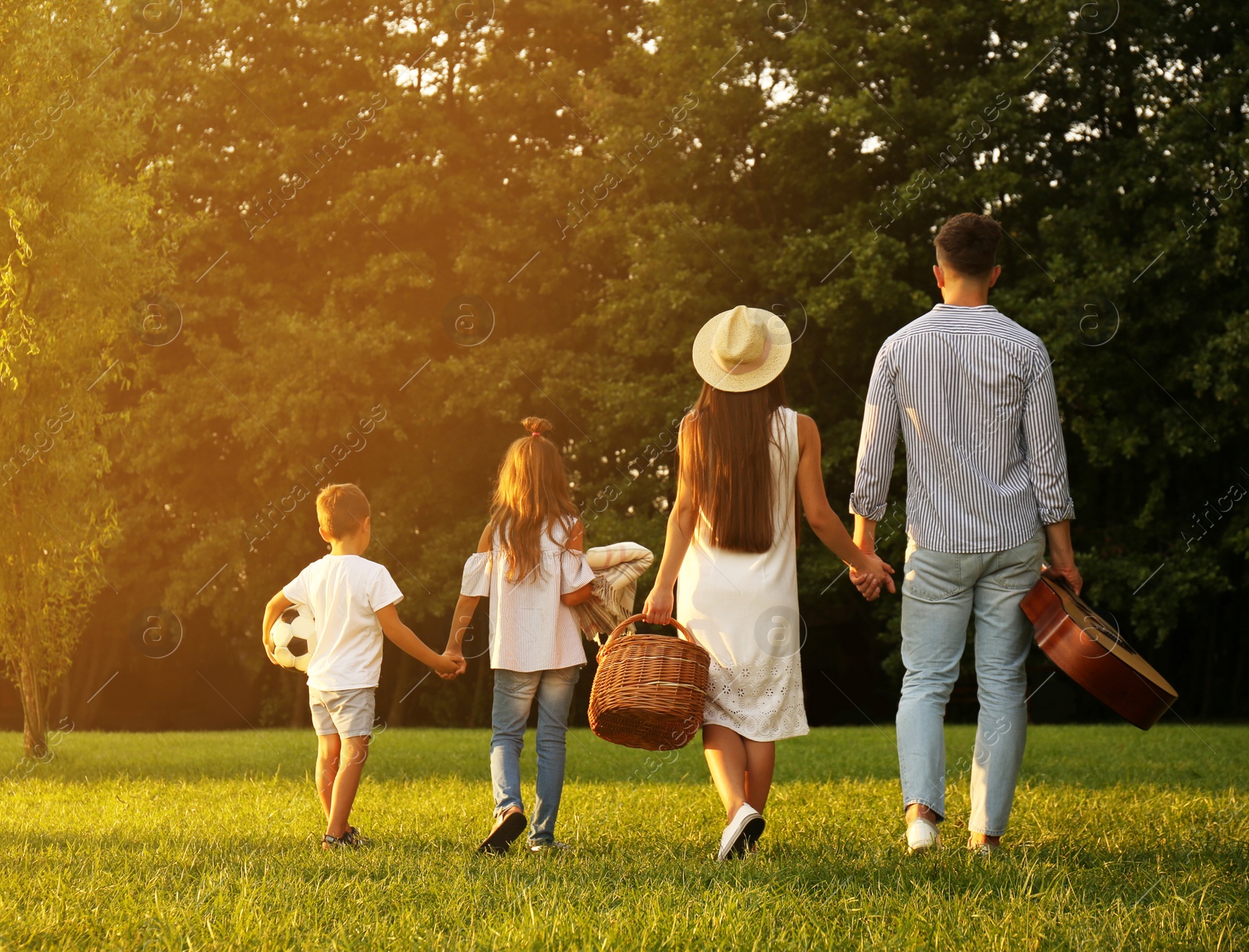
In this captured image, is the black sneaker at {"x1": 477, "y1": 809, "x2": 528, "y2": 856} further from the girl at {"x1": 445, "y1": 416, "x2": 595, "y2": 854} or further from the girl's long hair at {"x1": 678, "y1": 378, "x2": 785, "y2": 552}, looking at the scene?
the girl's long hair at {"x1": 678, "y1": 378, "x2": 785, "y2": 552}

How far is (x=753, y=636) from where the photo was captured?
199 inches

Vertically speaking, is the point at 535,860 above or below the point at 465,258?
below

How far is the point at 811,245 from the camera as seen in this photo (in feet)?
64.2

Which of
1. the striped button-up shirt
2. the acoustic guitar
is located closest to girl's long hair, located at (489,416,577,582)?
the striped button-up shirt

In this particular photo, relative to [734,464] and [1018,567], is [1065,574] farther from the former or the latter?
[734,464]

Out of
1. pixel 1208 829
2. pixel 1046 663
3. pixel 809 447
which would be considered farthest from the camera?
pixel 1046 663

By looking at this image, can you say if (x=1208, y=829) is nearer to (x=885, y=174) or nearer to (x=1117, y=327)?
(x=1117, y=327)

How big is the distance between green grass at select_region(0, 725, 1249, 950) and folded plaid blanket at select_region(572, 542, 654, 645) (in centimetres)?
97

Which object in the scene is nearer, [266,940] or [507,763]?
[266,940]

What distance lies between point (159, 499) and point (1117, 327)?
16049 mm

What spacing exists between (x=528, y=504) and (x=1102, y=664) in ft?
8.03

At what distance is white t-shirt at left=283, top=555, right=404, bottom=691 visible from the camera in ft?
18.6

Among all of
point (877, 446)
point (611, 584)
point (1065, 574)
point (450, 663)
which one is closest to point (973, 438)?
point (877, 446)

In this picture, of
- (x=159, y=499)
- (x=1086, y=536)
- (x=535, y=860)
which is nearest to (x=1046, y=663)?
(x=1086, y=536)
